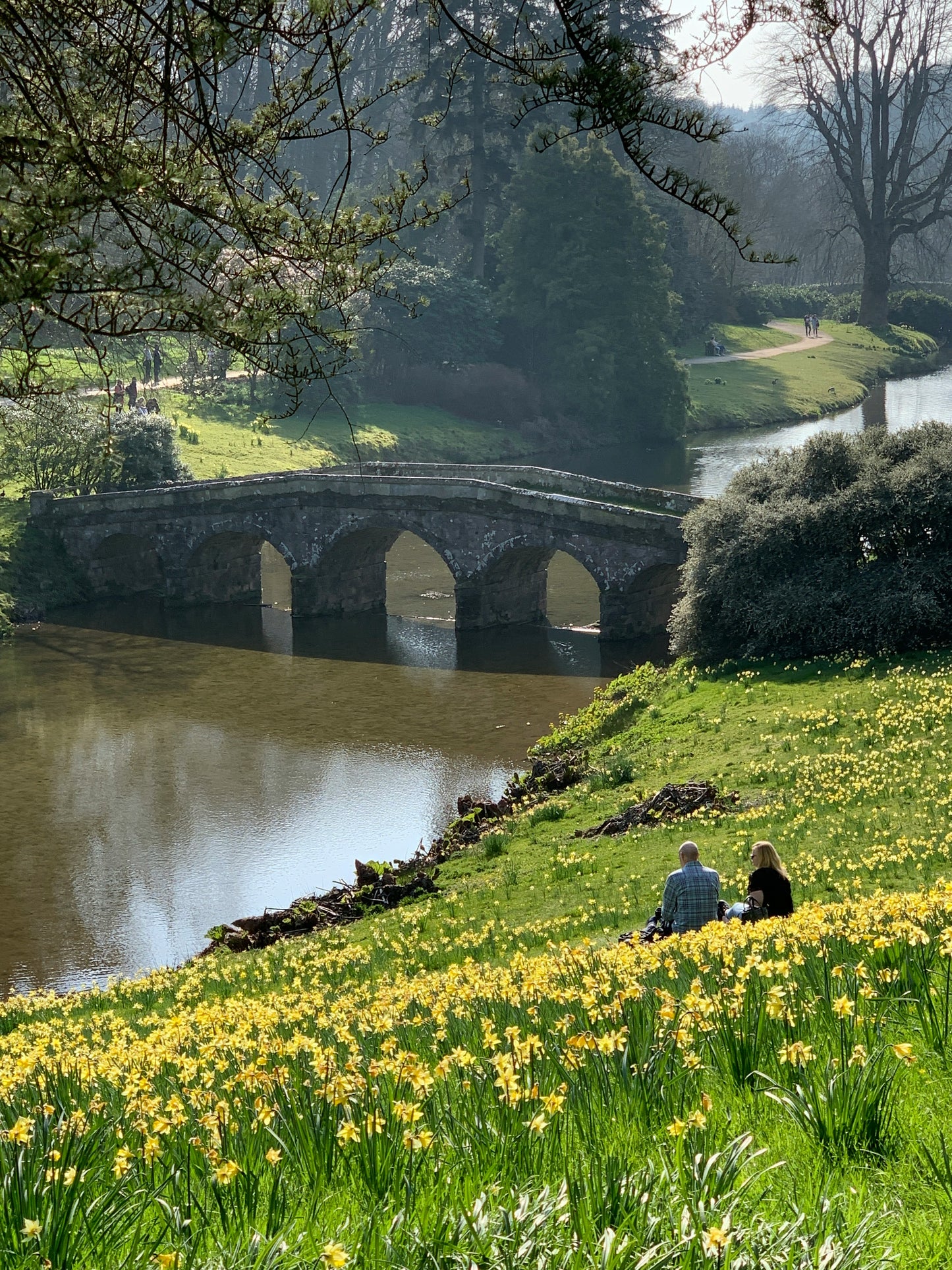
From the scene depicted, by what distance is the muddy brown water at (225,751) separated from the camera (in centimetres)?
2523

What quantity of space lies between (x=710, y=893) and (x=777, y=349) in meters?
94.8

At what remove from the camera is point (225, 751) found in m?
34.3

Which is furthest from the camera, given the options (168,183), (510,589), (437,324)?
(437,324)

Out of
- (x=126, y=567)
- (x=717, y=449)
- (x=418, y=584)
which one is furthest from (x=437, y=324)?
(x=126, y=567)

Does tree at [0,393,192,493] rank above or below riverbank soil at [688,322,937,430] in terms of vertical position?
below

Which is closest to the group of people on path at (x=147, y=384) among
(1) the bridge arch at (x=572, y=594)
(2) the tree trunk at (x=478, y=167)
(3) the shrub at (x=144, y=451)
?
(3) the shrub at (x=144, y=451)

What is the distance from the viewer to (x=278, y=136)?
41.0 feet

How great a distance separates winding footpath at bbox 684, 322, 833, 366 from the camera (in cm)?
9475

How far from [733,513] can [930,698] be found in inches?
372

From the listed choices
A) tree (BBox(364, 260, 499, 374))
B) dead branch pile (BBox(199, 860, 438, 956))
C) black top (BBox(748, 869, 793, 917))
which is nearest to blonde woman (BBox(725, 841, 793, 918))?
black top (BBox(748, 869, 793, 917))

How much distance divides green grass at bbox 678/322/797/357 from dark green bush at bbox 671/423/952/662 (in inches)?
2614

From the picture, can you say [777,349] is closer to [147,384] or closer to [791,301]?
[791,301]

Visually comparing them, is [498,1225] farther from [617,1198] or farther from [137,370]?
[137,370]

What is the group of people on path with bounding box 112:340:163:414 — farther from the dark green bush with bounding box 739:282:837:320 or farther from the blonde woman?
the dark green bush with bounding box 739:282:837:320
